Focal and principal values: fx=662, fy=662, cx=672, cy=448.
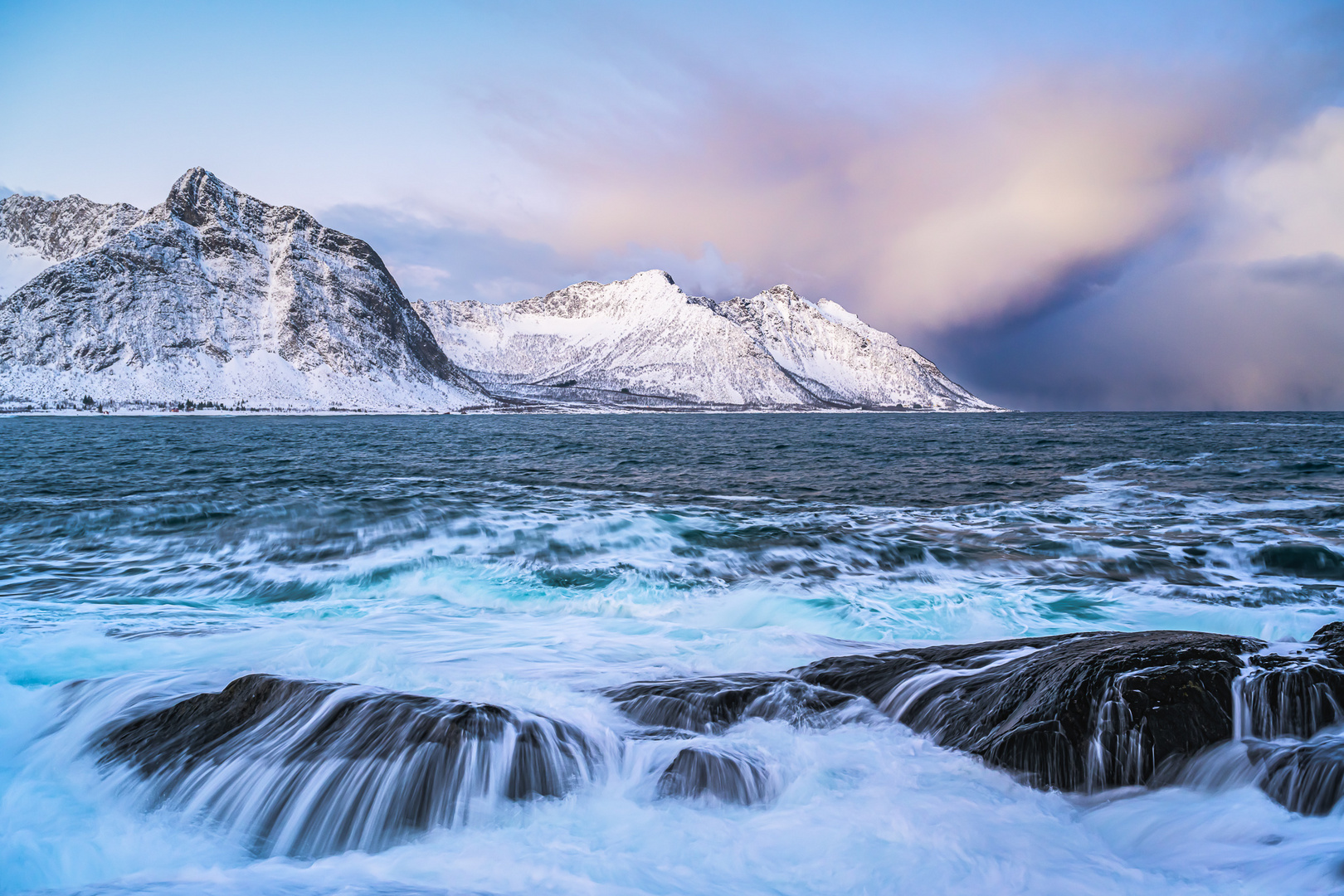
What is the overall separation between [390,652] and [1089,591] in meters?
9.66

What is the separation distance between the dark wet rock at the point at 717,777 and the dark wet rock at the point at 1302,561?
10494mm

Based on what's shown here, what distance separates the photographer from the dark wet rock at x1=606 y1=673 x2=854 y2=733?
18.1ft

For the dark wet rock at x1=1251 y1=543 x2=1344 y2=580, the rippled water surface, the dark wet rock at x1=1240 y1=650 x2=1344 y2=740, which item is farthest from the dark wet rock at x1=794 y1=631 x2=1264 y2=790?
the dark wet rock at x1=1251 y1=543 x2=1344 y2=580

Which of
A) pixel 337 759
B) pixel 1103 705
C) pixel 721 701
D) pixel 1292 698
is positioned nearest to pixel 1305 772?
pixel 1292 698

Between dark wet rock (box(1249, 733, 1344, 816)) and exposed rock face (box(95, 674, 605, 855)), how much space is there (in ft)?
14.4

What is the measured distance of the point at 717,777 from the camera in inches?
185

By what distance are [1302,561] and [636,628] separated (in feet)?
35.9

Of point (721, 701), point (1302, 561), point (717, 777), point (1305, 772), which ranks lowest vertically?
point (717, 777)

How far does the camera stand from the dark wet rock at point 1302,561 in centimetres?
1023

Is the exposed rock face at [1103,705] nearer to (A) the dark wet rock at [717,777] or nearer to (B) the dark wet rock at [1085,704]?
(B) the dark wet rock at [1085,704]

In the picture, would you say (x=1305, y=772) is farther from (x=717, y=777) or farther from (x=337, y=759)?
(x=337, y=759)

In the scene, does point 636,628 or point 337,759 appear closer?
point 337,759

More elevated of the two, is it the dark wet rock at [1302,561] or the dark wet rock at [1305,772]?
the dark wet rock at [1302,561]

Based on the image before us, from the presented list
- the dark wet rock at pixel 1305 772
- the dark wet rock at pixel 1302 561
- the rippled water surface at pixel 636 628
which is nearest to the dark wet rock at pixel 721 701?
the rippled water surface at pixel 636 628
